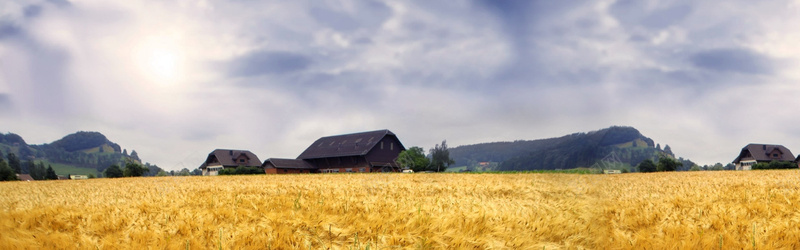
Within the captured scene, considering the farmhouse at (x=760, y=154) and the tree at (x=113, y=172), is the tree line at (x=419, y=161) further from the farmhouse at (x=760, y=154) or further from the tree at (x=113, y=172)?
the farmhouse at (x=760, y=154)

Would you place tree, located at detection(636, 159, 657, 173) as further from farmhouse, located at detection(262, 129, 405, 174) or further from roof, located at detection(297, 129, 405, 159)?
roof, located at detection(297, 129, 405, 159)

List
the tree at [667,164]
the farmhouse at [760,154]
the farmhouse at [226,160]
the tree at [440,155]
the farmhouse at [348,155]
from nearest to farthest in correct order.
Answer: the tree at [667,164] → the tree at [440,155] → the farmhouse at [348,155] → the farmhouse at [226,160] → the farmhouse at [760,154]

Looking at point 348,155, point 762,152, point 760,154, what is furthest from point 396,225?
point 762,152

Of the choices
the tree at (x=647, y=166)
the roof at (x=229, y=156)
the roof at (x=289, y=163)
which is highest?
the roof at (x=229, y=156)

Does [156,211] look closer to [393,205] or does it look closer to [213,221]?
[213,221]

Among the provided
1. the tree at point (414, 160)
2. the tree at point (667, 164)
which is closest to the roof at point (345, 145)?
the tree at point (414, 160)

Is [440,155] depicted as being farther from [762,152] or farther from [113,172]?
[762,152]

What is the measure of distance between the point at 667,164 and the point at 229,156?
243 ft

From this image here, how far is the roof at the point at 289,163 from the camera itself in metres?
76.9

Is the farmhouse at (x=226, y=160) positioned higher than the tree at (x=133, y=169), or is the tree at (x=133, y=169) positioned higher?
the farmhouse at (x=226, y=160)

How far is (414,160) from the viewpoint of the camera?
65125 millimetres

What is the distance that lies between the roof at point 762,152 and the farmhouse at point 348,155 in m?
70.0

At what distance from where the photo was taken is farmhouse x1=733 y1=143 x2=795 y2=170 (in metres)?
92.2

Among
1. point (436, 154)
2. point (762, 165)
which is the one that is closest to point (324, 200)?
point (436, 154)
